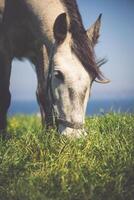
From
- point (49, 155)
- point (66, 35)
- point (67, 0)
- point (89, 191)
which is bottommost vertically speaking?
point (89, 191)

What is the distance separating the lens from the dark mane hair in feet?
16.9

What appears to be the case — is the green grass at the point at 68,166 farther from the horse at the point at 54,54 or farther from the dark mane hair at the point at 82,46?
the dark mane hair at the point at 82,46

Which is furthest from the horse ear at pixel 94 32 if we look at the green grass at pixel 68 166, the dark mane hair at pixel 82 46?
the green grass at pixel 68 166

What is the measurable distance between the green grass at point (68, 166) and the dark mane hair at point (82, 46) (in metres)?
0.60

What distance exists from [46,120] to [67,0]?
1.18 meters

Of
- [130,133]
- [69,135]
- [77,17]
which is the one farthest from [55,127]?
[77,17]

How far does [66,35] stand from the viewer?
5.32 m

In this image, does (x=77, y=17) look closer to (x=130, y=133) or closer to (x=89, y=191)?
(x=130, y=133)

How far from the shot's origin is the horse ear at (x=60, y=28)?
5.28 m

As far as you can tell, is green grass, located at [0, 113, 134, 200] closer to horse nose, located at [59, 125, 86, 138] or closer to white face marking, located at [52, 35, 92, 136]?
horse nose, located at [59, 125, 86, 138]

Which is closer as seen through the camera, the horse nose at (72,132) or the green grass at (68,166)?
the green grass at (68,166)

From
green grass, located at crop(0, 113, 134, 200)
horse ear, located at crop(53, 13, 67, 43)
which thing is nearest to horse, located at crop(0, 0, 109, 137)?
horse ear, located at crop(53, 13, 67, 43)

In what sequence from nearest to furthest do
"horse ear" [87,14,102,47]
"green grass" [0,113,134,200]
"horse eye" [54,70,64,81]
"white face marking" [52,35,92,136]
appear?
"green grass" [0,113,134,200] → "white face marking" [52,35,92,136] → "horse eye" [54,70,64,81] → "horse ear" [87,14,102,47]

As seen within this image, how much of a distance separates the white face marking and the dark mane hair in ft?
0.17
